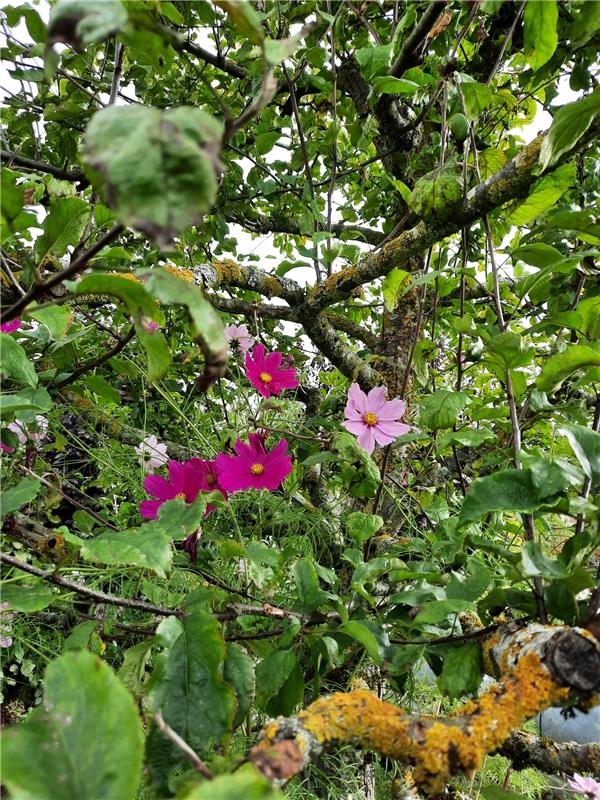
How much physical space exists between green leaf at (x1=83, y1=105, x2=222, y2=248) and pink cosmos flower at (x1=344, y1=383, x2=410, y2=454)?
56cm

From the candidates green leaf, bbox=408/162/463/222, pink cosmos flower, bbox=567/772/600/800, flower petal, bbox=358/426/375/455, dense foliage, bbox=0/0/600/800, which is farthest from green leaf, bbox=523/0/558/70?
pink cosmos flower, bbox=567/772/600/800

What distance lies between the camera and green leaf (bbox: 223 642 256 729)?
0.46 metres

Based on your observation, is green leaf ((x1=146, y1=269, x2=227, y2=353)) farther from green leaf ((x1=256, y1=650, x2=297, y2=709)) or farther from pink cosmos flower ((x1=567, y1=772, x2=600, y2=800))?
pink cosmos flower ((x1=567, y1=772, x2=600, y2=800))

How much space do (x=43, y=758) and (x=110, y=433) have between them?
1085mm

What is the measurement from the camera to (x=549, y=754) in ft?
1.86

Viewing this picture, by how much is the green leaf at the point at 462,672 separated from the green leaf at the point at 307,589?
0.42ft

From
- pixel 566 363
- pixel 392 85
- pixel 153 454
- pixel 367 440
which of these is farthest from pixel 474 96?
pixel 153 454

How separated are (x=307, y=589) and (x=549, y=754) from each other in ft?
1.01

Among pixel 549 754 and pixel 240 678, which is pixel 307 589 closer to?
pixel 240 678

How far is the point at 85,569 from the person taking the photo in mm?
631

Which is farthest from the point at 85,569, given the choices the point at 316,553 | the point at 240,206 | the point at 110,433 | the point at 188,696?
the point at 240,206

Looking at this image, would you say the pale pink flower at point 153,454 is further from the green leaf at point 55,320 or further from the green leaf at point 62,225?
the green leaf at point 62,225

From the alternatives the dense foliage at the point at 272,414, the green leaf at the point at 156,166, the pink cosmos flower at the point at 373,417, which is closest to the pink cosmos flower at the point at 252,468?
the dense foliage at the point at 272,414

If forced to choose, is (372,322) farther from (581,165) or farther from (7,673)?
(7,673)
